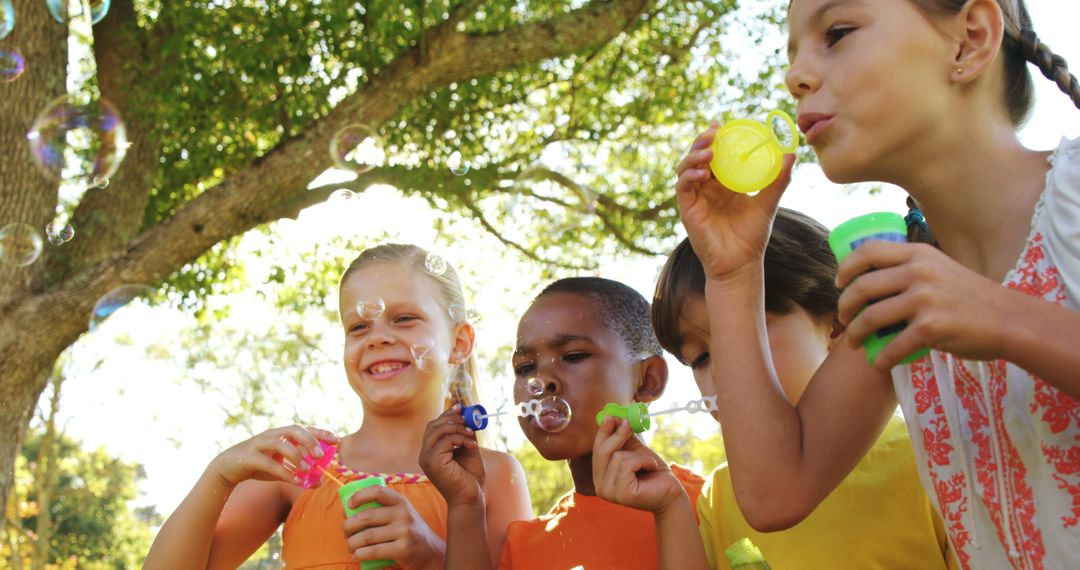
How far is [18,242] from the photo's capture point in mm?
6105

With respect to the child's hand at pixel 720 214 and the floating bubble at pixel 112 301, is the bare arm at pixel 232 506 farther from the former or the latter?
the floating bubble at pixel 112 301

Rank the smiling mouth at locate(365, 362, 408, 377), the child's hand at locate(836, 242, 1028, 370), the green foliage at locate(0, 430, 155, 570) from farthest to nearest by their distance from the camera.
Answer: the green foliage at locate(0, 430, 155, 570), the smiling mouth at locate(365, 362, 408, 377), the child's hand at locate(836, 242, 1028, 370)

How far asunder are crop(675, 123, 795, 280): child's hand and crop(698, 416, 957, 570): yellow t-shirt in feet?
2.01

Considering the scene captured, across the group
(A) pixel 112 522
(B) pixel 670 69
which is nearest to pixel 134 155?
(B) pixel 670 69

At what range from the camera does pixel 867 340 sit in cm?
110

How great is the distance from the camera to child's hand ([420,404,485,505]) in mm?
2125

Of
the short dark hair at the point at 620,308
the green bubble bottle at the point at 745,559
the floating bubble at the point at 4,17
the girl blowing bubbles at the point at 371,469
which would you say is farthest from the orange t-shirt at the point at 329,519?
the floating bubble at the point at 4,17

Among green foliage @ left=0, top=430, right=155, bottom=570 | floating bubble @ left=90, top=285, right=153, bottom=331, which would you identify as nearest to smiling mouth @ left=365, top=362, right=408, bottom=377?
floating bubble @ left=90, top=285, right=153, bottom=331

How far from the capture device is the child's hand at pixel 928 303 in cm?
103

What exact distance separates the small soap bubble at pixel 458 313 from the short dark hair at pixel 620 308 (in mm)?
344

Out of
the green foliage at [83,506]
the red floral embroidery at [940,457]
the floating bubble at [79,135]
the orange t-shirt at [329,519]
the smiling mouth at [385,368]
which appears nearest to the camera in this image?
the red floral embroidery at [940,457]

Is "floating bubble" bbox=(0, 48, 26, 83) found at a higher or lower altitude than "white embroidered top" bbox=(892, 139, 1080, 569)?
higher

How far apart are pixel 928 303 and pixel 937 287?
20 mm

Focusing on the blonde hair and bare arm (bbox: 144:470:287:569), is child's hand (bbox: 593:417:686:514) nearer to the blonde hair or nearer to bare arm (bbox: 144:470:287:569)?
bare arm (bbox: 144:470:287:569)
